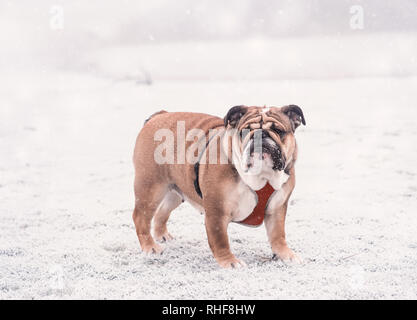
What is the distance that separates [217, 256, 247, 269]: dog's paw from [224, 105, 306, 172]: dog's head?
0.81 m

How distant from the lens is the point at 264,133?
346 cm

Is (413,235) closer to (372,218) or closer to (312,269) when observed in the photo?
(372,218)

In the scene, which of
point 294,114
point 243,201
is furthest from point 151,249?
point 294,114

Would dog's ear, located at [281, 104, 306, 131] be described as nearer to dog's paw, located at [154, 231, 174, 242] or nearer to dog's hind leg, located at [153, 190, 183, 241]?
dog's hind leg, located at [153, 190, 183, 241]

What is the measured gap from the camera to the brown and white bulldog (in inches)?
140

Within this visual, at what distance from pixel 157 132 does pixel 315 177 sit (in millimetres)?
3791

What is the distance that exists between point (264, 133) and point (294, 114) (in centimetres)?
41

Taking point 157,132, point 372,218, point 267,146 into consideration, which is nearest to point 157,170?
point 157,132

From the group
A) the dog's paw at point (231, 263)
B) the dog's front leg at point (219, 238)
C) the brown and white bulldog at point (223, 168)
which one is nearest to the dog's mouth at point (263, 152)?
the brown and white bulldog at point (223, 168)

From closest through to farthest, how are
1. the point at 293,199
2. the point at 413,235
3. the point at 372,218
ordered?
the point at 413,235 → the point at 372,218 → the point at 293,199

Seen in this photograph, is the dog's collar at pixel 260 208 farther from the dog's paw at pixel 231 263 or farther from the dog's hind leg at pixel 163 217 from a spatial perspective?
the dog's hind leg at pixel 163 217

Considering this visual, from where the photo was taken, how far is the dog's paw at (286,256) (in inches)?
160

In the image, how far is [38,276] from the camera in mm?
3854

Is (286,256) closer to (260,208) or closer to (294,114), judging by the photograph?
(260,208)
